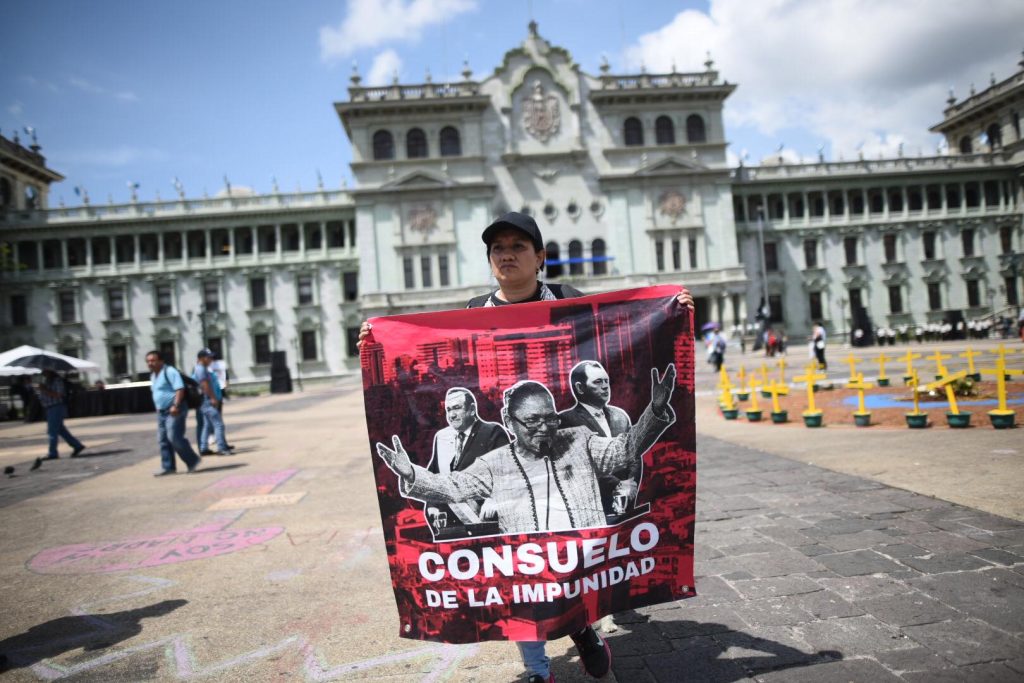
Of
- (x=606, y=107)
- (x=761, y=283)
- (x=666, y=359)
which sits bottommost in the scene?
(x=666, y=359)

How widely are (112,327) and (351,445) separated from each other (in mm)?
45963

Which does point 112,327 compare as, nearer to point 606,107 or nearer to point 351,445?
point 606,107

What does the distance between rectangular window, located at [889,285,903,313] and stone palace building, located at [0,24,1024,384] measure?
14 centimetres

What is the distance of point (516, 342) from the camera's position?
2.77m

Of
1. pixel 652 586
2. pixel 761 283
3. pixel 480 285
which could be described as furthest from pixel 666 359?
pixel 761 283

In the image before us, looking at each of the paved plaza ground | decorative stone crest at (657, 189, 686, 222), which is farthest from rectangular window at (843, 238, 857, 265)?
the paved plaza ground

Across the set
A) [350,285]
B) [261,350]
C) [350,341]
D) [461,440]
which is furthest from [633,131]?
[461,440]

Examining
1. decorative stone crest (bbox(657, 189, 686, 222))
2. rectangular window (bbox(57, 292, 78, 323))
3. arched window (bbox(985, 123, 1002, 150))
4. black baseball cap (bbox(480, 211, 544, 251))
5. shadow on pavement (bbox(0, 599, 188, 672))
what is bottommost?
shadow on pavement (bbox(0, 599, 188, 672))

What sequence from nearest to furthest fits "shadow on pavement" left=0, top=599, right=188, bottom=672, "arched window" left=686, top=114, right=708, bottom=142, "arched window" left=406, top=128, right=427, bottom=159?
1. "shadow on pavement" left=0, top=599, right=188, bottom=672
2. "arched window" left=406, top=128, right=427, bottom=159
3. "arched window" left=686, top=114, right=708, bottom=142

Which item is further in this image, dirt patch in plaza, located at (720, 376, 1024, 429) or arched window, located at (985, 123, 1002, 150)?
arched window, located at (985, 123, 1002, 150)

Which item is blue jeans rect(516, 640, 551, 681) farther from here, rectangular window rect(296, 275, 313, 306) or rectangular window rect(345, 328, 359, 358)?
rectangular window rect(296, 275, 313, 306)

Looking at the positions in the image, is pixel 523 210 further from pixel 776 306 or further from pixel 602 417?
pixel 602 417

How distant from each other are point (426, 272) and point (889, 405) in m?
37.3

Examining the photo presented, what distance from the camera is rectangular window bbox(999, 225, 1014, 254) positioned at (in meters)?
51.1
